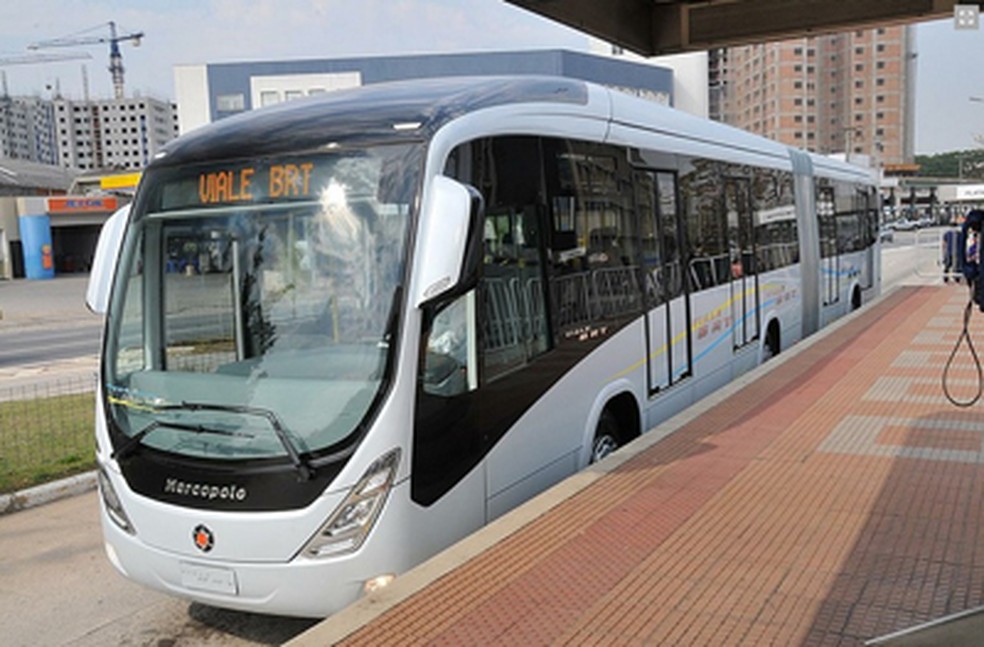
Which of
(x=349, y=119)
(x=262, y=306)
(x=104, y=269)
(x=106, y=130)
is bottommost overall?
(x=262, y=306)

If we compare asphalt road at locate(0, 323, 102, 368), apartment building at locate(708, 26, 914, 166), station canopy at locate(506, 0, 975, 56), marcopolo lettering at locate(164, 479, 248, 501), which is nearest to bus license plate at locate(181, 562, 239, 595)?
marcopolo lettering at locate(164, 479, 248, 501)

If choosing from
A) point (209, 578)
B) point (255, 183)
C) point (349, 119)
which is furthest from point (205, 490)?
point (349, 119)

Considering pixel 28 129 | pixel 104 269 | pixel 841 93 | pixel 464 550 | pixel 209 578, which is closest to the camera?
pixel 209 578

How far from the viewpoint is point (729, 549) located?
4703mm

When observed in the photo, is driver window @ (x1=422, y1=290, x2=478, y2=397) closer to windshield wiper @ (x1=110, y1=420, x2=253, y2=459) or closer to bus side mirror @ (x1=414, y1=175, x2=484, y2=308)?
bus side mirror @ (x1=414, y1=175, x2=484, y2=308)

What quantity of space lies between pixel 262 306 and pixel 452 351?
41.8 inches

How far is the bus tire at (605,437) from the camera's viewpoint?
646cm

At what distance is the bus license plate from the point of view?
4195 millimetres

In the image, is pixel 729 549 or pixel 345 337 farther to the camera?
pixel 729 549

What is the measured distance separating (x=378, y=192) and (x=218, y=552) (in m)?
1.98

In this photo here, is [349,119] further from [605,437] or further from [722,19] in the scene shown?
[722,19]

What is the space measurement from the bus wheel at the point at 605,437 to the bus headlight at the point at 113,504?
3.20 meters

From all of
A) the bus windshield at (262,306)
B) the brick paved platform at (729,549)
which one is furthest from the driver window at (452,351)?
the brick paved platform at (729,549)

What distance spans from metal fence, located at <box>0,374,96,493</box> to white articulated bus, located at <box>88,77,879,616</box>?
3554mm
